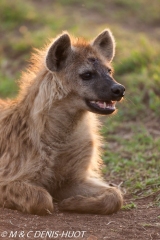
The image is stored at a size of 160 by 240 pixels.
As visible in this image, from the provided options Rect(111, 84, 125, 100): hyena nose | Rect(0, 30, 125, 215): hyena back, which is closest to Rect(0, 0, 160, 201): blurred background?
Rect(0, 30, 125, 215): hyena back

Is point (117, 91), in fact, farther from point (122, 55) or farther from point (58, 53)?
point (122, 55)

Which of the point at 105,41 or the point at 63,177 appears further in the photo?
the point at 105,41

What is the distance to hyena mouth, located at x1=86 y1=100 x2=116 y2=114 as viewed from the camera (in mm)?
4922

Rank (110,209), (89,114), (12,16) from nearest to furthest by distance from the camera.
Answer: (110,209), (89,114), (12,16)

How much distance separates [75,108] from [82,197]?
2.06ft

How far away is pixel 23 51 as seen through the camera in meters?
9.37

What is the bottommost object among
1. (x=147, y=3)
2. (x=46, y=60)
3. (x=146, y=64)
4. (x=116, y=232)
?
(x=116, y=232)

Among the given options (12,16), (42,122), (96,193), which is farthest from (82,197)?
(12,16)

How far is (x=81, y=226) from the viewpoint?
434 cm

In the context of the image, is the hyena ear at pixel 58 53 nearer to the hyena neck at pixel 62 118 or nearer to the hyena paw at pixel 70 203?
the hyena neck at pixel 62 118

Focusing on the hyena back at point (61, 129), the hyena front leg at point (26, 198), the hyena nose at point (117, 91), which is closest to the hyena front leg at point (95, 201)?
the hyena back at point (61, 129)

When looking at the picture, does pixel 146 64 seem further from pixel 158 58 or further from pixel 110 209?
pixel 110 209

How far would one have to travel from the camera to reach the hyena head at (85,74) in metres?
4.89

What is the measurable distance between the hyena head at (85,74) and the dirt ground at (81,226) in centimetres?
76
